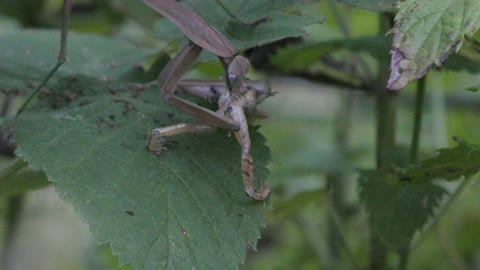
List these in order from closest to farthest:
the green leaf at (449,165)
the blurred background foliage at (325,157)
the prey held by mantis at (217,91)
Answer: the green leaf at (449,165) → the prey held by mantis at (217,91) → the blurred background foliage at (325,157)

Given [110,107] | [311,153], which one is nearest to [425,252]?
[311,153]

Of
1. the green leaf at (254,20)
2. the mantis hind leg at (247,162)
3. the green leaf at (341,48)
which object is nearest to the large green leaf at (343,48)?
the green leaf at (341,48)

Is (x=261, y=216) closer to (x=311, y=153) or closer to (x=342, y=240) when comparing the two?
(x=342, y=240)

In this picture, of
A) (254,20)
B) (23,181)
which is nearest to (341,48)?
(254,20)

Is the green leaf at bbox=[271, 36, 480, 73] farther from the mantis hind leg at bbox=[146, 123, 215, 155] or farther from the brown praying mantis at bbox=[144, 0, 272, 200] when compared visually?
the mantis hind leg at bbox=[146, 123, 215, 155]

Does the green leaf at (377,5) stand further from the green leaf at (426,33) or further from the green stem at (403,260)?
the green stem at (403,260)

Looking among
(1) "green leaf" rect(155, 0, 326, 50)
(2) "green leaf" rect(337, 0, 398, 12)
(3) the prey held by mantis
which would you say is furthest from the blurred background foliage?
(2) "green leaf" rect(337, 0, 398, 12)
